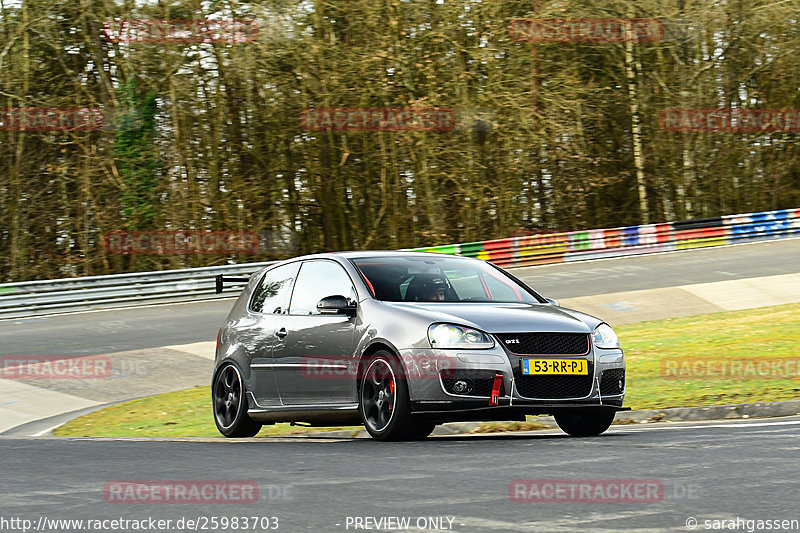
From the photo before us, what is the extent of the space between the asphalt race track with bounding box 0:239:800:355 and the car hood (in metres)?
13.3

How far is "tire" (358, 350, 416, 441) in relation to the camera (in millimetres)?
8625

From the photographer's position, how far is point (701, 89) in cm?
3744

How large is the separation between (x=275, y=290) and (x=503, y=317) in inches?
105

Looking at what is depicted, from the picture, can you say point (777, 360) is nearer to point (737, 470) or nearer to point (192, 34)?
point (737, 470)

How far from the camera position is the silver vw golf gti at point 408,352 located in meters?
8.57

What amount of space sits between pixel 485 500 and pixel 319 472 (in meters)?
1.58

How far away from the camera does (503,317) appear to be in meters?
8.90

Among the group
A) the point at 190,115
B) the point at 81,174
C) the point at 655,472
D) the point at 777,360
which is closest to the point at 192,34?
the point at 190,115
